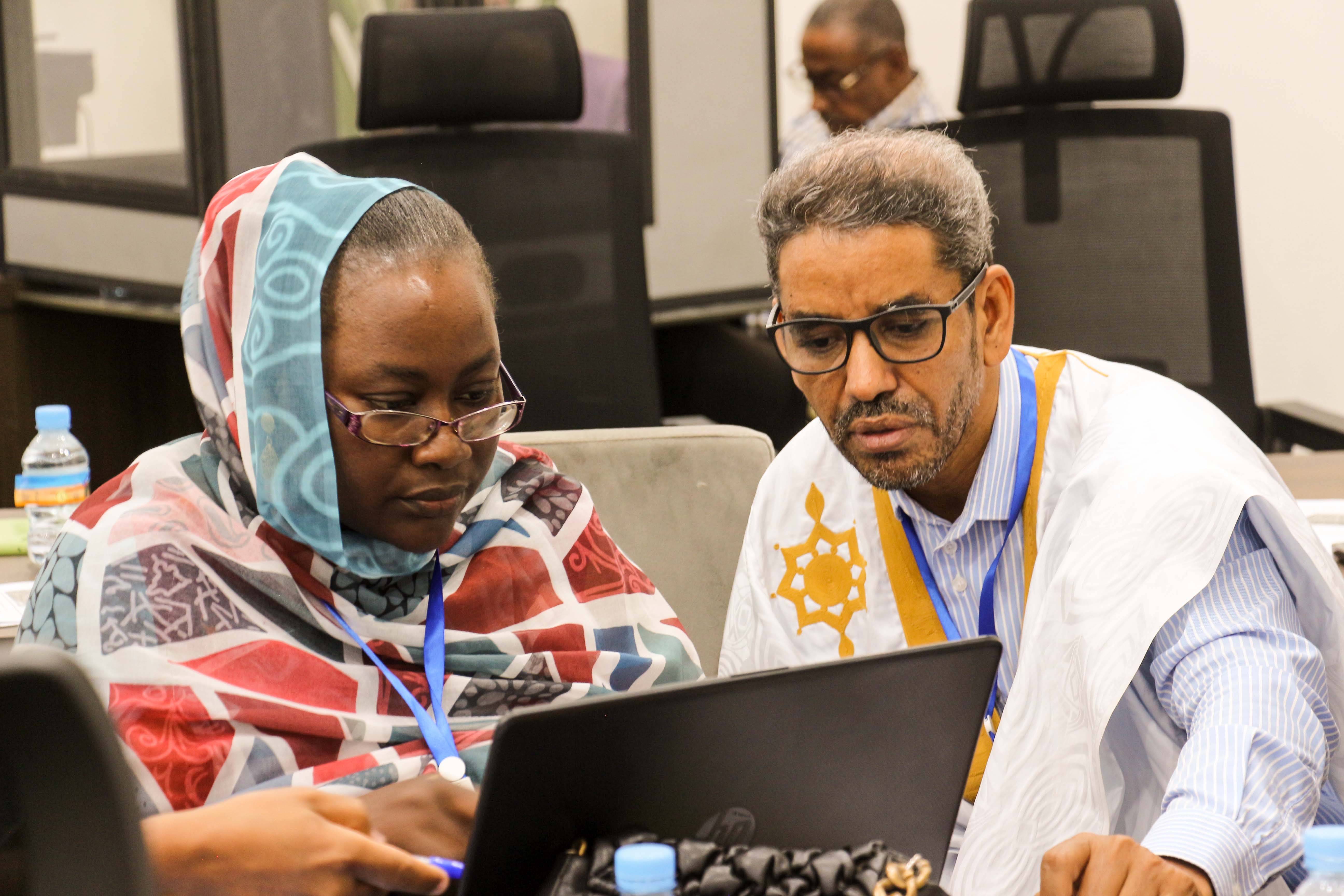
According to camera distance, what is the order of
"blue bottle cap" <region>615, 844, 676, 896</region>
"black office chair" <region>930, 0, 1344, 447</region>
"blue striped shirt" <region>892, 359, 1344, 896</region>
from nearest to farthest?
"blue bottle cap" <region>615, 844, 676, 896</region>
"blue striped shirt" <region>892, 359, 1344, 896</region>
"black office chair" <region>930, 0, 1344, 447</region>

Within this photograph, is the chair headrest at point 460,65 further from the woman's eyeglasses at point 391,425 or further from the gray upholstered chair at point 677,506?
the woman's eyeglasses at point 391,425

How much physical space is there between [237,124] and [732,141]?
4.14 feet

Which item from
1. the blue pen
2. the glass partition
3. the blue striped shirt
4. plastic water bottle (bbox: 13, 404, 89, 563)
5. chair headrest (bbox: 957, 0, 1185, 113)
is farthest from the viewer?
the glass partition

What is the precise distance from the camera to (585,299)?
102 inches

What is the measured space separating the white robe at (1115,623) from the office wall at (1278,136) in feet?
9.83

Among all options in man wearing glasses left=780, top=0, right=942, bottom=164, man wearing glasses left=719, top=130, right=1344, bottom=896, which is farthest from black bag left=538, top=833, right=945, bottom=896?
man wearing glasses left=780, top=0, right=942, bottom=164

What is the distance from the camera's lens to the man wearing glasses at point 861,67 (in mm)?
3479

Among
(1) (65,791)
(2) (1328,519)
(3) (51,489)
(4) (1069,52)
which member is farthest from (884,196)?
(4) (1069,52)

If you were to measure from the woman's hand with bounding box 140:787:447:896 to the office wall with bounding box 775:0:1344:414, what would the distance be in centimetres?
361

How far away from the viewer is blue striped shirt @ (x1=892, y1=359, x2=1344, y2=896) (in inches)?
39.0

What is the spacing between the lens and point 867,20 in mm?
3523

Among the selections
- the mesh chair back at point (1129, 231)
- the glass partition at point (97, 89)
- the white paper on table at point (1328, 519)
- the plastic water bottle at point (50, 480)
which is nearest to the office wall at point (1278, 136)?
the mesh chair back at point (1129, 231)

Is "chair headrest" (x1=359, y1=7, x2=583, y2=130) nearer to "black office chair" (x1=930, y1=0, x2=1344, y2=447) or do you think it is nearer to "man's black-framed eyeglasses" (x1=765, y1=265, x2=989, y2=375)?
"black office chair" (x1=930, y1=0, x2=1344, y2=447)

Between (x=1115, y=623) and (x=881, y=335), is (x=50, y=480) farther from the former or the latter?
(x=1115, y=623)
